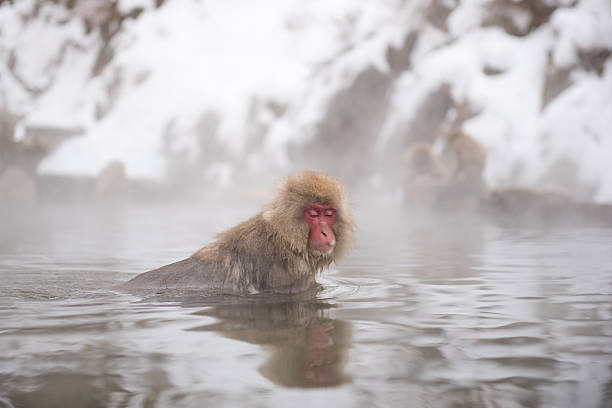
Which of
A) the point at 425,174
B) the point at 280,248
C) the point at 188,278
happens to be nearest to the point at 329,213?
the point at 280,248

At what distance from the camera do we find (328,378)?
231 centimetres

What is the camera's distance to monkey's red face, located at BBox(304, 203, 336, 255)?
389 cm

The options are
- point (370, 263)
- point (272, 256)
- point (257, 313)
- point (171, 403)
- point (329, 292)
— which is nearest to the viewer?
point (171, 403)

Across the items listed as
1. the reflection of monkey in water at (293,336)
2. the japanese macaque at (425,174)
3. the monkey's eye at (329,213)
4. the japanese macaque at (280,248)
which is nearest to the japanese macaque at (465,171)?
the japanese macaque at (425,174)

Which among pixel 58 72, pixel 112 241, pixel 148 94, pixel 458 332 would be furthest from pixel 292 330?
pixel 58 72

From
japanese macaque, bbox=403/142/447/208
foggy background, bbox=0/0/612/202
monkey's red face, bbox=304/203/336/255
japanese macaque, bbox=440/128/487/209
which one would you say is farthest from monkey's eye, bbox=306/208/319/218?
japanese macaque, bbox=403/142/447/208

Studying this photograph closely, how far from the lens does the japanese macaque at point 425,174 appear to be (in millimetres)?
15172

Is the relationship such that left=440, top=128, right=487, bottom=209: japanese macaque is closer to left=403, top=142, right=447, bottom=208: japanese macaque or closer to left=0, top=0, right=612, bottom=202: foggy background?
left=403, top=142, right=447, bottom=208: japanese macaque

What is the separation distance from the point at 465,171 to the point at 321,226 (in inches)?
420

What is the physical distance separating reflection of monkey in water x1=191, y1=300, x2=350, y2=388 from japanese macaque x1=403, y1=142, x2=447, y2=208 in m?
11.6

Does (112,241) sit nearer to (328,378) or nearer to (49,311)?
(49,311)

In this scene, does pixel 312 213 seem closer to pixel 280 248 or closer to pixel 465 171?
pixel 280 248

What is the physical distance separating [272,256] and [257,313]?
1.99ft

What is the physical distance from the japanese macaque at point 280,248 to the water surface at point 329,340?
6.5 inches
